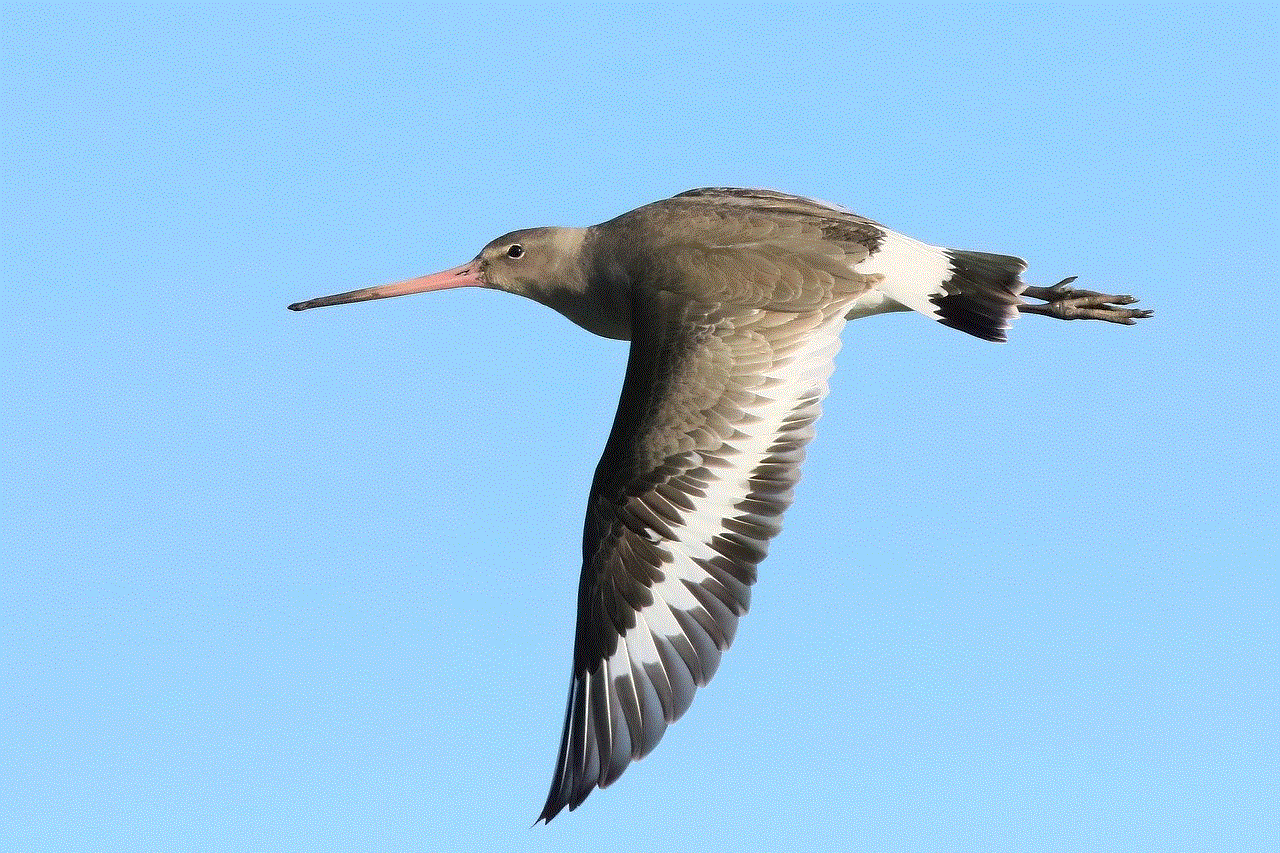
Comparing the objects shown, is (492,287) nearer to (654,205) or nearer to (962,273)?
(654,205)

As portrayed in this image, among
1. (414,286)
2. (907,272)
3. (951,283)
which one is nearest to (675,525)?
(907,272)

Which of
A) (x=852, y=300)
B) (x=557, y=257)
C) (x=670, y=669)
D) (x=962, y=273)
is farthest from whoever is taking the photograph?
(x=557, y=257)

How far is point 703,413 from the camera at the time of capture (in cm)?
683

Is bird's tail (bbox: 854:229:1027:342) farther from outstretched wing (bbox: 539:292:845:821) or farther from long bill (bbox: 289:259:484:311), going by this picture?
long bill (bbox: 289:259:484:311)

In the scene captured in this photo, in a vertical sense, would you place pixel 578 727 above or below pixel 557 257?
below

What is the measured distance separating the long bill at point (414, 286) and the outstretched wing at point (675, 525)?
1.83 meters

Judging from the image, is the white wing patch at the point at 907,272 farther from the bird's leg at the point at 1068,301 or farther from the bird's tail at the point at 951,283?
the bird's leg at the point at 1068,301

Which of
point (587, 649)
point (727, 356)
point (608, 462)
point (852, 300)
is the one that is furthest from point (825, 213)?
point (587, 649)

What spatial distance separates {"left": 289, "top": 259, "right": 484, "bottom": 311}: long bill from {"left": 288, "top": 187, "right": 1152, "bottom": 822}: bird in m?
1.00

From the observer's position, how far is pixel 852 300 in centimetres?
723

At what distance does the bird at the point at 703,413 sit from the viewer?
661cm

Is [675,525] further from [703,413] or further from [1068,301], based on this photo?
[1068,301]

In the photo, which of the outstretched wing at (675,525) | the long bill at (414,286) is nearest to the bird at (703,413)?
the outstretched wing at (675,525)

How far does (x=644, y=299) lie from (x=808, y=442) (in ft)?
3.56
